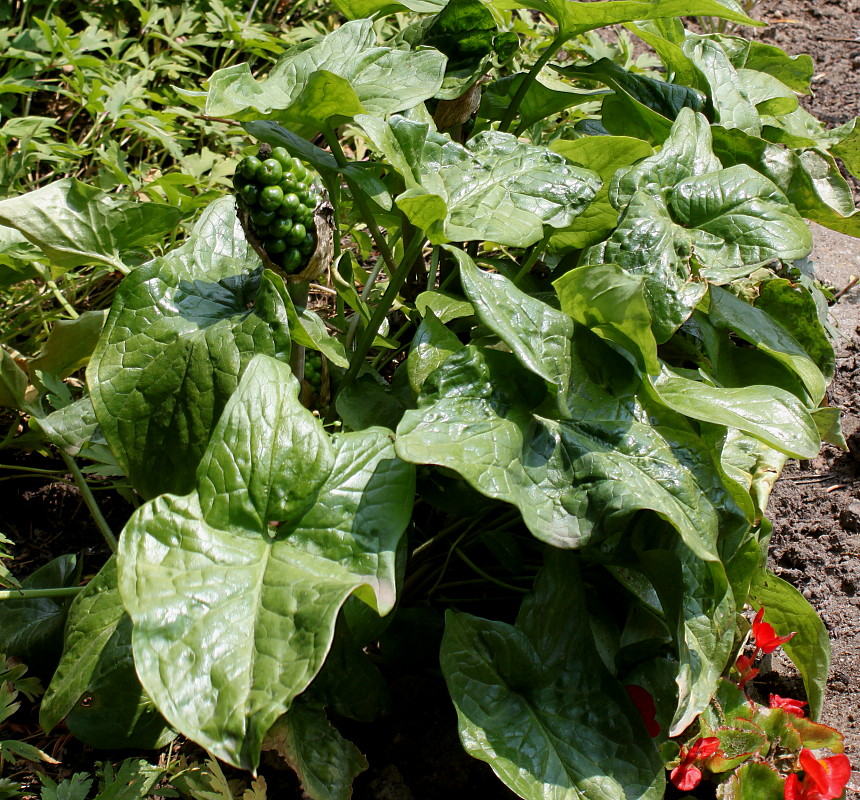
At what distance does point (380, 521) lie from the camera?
878 mm

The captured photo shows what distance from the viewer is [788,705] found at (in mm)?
1161

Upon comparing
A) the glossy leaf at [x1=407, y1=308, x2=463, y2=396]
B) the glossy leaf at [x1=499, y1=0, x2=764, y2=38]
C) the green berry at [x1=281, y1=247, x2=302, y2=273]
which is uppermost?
the glossy leaf at [x1=499, y1=0, x2=764, y2=38]

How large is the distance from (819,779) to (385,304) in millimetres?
862

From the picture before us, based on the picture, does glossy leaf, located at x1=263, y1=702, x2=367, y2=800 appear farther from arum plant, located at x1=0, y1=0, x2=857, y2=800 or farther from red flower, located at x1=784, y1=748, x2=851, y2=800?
red flower, located at x1=784, y1=748, x2=851, y2=800

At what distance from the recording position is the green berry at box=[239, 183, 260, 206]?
3.08ft

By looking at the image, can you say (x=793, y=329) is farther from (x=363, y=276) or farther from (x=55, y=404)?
(x=55, y=404)

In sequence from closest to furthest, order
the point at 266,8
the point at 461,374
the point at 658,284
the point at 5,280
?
the point at 461,374
the point at 658,284
the point at 5,280
the point at 266,8

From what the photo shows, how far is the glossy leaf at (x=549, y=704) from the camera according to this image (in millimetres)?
917

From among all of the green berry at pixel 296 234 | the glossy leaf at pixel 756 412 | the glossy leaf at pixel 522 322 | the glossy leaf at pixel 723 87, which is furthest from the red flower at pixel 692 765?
the glossy leaf at pixel 723 87

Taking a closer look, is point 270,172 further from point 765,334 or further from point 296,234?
point 765,334

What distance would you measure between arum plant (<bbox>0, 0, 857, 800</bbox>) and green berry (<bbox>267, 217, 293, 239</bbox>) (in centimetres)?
1

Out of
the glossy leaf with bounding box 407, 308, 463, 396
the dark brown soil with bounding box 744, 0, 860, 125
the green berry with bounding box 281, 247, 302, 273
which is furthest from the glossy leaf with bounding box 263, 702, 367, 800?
the dark brown soil with bounding box 744, 0, 860, 125

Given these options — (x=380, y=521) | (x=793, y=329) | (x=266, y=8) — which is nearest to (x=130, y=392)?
(x=380, y=521)

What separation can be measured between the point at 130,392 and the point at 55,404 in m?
0.32
